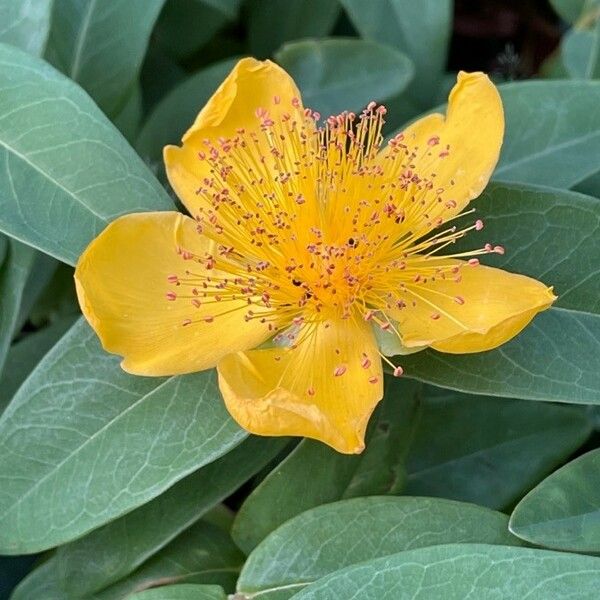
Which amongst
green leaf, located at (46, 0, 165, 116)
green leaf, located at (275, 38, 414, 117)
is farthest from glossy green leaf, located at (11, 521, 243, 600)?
green leaf, located at (275, 38, 414, 117)

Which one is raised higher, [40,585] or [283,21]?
[283,21]

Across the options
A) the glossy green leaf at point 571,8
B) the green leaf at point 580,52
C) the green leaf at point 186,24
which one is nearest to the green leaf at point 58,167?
the green leaf at point 186,24

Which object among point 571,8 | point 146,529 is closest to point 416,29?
point 571,8

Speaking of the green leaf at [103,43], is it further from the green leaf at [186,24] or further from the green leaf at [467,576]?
the green leaf at [467,576]

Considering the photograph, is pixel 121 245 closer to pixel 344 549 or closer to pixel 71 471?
pixel 71 471

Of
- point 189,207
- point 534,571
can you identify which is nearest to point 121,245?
point 189,207

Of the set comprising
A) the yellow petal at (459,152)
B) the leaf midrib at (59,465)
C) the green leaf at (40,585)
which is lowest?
the green leaf at (40,585)

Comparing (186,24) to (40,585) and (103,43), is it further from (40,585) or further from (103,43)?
(40,585)
